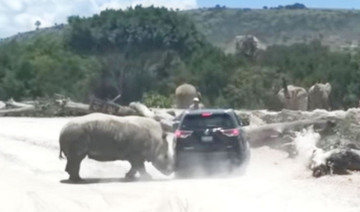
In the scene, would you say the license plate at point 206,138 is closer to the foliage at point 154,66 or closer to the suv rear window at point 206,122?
the suv rear window at point 206,122

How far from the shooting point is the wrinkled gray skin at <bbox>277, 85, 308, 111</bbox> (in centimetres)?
4956

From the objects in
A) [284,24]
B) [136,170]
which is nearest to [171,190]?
[136,170]

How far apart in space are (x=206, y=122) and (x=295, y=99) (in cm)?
2387

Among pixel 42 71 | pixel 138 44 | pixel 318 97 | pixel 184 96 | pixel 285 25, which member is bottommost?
pixel 42 71

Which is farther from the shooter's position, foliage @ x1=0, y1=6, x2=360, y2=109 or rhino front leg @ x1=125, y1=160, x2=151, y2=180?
foliage @ x1=0, y1=6, x2=360, y2=109

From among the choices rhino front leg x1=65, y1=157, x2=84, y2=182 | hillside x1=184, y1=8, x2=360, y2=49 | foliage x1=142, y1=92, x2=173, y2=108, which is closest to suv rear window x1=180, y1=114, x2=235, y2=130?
rhino front leg x1=65, y1=157, x2=84, y2=182

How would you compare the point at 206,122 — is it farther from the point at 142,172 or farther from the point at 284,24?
the point at 284,24

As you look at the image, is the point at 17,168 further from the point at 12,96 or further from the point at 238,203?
the point at 12,96

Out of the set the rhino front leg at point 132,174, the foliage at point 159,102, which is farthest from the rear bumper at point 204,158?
the foliage at point 159,102

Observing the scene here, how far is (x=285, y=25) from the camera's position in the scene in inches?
6511

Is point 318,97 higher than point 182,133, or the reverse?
point 182,133

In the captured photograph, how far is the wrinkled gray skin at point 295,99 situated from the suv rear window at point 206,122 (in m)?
23.1

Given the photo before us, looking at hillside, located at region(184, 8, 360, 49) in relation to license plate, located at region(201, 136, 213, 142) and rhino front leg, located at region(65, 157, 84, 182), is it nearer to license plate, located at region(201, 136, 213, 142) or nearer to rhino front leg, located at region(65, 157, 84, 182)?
license plate, located at region(201, 136, 213, 142)

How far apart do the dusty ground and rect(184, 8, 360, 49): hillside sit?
121013mm
